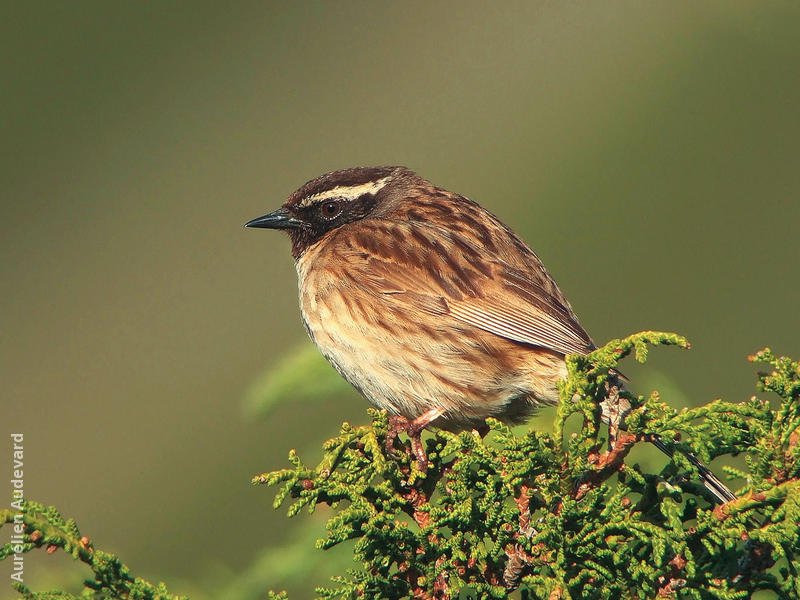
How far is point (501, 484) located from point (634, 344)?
72cm

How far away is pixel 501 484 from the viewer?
11.7 ft

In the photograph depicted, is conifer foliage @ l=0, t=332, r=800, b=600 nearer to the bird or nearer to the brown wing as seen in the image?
the bird

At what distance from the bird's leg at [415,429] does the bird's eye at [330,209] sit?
1.43 meters

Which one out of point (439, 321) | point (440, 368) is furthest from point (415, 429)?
point (439, 321)

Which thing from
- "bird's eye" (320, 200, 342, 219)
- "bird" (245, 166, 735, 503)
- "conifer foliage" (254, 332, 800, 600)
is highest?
"bird's eye" (320, 200, 342, 219)

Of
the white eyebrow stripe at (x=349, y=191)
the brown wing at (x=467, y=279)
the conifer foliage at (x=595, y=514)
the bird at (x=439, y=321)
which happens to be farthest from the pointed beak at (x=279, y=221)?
the conifer foliage at (x=595, y=514)

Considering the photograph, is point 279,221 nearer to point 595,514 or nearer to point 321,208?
point 321,208

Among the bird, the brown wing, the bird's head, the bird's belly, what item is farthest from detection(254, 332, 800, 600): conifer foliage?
the bird's head

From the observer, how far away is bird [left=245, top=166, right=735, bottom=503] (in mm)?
4820

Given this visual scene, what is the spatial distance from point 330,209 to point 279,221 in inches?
11.9

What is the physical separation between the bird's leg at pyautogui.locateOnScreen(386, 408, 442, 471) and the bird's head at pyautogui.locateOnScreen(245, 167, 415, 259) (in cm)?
140

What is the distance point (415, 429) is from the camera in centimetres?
472

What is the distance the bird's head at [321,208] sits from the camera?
5793 mm

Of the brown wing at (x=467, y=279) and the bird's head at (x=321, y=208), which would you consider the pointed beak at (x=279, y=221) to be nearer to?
the bird's head at (x=321, y=208)
